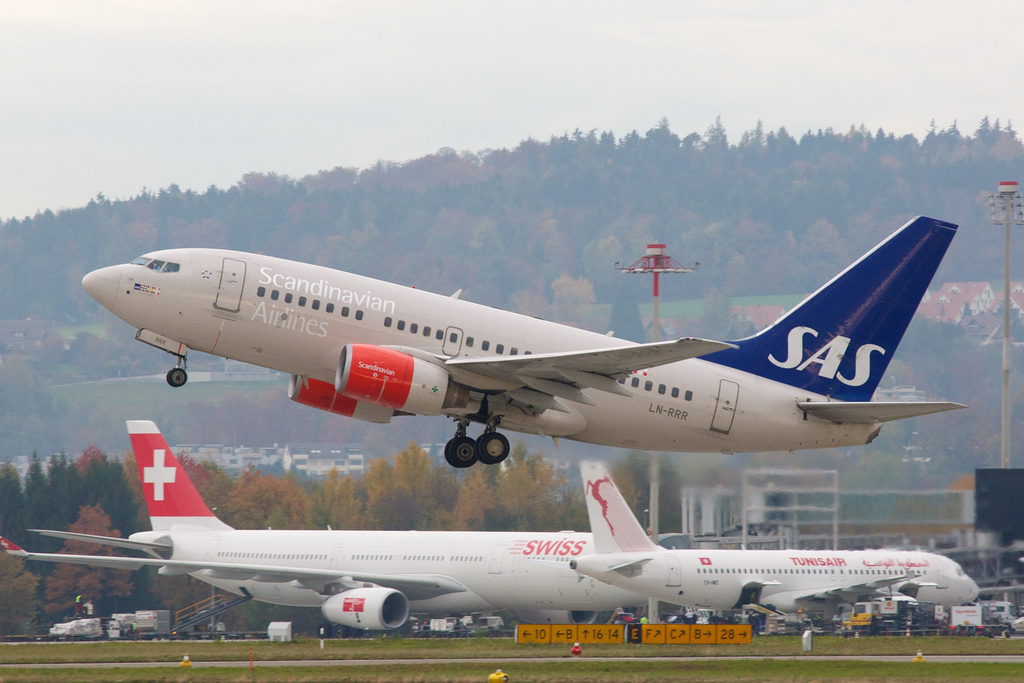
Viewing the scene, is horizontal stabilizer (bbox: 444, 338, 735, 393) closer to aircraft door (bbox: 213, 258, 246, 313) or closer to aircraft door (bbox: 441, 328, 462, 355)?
aircraft door (bbox: 441, 328, 462, 355)

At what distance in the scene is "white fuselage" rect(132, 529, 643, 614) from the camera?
62500mm

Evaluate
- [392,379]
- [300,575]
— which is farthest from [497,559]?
[392,379]

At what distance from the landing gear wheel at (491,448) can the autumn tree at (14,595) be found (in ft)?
194

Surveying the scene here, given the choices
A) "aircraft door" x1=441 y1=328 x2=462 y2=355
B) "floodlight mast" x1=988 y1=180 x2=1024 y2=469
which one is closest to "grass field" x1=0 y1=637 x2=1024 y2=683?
"aircraft door" x1=441 y1=328 x2=462 y2=355

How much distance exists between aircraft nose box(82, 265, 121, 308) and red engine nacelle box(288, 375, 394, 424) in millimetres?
5596

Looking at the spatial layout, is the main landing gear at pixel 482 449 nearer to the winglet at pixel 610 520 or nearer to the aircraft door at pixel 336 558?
the winglet at pixel 610 520

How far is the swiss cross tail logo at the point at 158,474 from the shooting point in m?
73.6

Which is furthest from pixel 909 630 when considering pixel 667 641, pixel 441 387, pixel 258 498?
pixel 258 498

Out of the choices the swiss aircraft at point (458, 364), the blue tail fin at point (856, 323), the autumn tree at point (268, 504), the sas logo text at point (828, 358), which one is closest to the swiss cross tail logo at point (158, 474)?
the autumn tree at point (268, 504)

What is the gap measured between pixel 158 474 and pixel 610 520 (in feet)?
90.8

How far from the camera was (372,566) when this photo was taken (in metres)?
68.1

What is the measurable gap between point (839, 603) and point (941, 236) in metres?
25.7

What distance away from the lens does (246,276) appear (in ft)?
122

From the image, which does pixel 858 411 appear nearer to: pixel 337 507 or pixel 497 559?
pixel 497 559
